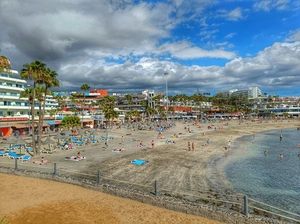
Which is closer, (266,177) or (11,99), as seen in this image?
(266,177)

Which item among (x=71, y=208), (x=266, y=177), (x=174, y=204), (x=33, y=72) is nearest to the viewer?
(x=174, y=204)

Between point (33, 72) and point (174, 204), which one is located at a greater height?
point (33, 72)

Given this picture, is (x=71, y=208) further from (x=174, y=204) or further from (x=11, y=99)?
(x=11, y=99)

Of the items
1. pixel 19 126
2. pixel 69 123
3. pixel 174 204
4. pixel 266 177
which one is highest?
pixel 69 123

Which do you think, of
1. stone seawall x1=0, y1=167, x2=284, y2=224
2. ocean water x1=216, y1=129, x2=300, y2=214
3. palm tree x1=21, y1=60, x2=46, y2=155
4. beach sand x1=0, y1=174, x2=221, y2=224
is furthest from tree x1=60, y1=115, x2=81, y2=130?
beach sand x1=0, y1=174, x2=221, y2=224

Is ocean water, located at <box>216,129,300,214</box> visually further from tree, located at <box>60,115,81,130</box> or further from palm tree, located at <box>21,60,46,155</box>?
tree, located at <box>60,115,81,130</box>

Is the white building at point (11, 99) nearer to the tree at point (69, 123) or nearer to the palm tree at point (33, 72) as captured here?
the tree at point (69, 123)

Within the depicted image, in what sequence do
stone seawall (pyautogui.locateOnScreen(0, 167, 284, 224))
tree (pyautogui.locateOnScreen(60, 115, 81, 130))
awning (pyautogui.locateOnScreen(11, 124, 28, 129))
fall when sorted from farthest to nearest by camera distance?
tree (pyautogui.locateOnScreen(60, 115, 81, 130))
awning (pyautogui.locateOnScreen(11, 124, 28, 129))
stone seawall (pyautogui.locateOnScreen(0, 167, 284, 224))

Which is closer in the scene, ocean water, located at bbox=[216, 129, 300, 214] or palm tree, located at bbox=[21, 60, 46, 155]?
ocean water, located at bbox=[216, 129, 300, 214]

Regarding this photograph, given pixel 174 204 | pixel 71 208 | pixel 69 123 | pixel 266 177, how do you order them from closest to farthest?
pixel 174 204, pixel 71 208, pixel 266 177, pixel 69 123

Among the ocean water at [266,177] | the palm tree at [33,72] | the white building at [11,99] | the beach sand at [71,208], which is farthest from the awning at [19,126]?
the ocean water at [266,177]

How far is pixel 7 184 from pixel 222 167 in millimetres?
19256

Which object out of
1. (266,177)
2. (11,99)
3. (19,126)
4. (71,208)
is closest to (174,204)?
(71,208)

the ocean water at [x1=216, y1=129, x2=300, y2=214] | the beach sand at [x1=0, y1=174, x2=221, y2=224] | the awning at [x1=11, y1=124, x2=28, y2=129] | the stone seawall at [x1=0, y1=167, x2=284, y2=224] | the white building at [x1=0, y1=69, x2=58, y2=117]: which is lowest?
the ocean water at [x1=216, y1=129, x2=300, y2=214]
